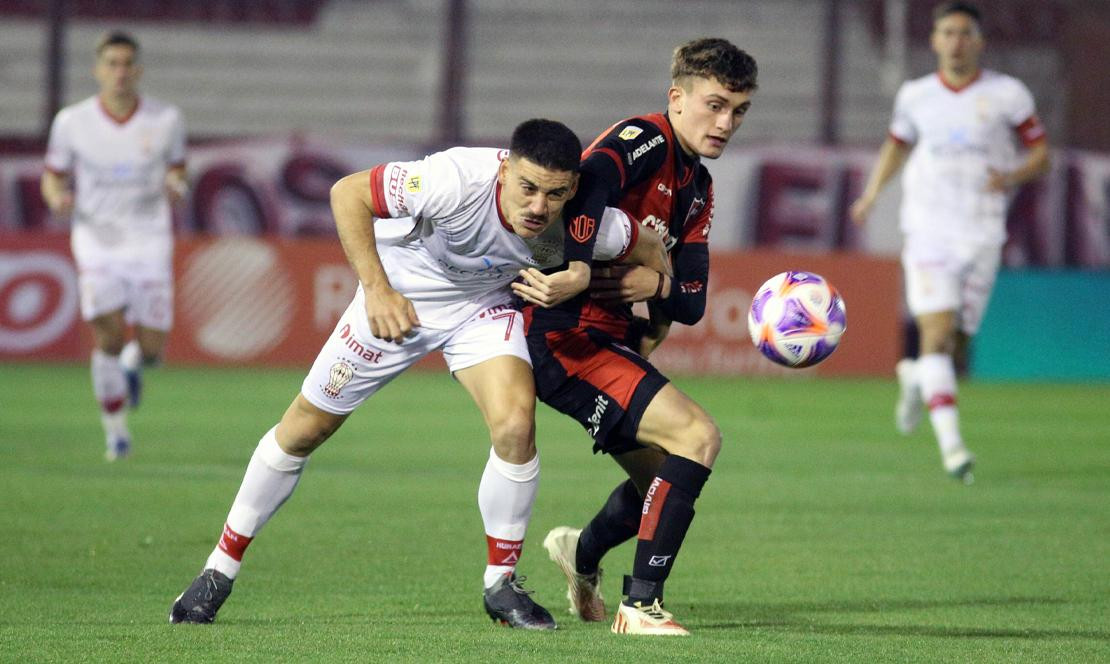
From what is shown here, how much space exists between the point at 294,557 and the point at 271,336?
1155 cm

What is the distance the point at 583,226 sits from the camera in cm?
531

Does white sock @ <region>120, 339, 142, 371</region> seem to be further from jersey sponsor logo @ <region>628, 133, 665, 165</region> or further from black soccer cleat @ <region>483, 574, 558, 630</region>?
jersey sponsor logo @ <region>628, 133, 665, 165</region>

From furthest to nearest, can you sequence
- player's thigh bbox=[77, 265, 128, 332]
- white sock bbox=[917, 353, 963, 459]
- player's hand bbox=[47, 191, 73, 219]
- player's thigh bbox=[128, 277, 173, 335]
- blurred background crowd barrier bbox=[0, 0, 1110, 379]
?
1. blurred background crowd barrier bbox=[0, 0, 1110, 379]
2. player's thigh bbox=[128, 277, 173, 335]
3. player's thigh bbox=[77, 265, 128, 332]
4. player's hand bbox=[47, 191, 73, 219]
5. white sock bbox=[917, 353, 963, 459]

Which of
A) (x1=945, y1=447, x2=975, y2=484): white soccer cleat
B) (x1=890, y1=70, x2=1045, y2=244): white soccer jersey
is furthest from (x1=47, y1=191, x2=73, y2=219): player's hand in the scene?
(x1=945, y1=447, x2=975, y2=484): white soccer cleat

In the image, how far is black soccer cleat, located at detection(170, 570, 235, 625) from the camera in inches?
214

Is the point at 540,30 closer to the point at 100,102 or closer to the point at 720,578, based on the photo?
the point at 100,102

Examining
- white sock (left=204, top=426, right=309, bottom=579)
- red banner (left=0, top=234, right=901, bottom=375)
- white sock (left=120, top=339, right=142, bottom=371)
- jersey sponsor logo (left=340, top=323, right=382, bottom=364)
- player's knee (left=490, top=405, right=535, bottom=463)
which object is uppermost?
jersey sponsor logo (left=340, top=323, right=382, bottom=364)

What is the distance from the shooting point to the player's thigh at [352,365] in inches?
219

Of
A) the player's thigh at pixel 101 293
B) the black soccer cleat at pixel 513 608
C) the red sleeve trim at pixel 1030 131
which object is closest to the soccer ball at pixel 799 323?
the black soccer cleat at pixel 513 608

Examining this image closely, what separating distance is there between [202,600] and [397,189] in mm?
1415

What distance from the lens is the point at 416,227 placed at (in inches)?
221

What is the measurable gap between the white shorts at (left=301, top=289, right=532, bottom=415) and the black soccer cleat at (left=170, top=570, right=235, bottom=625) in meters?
0.64

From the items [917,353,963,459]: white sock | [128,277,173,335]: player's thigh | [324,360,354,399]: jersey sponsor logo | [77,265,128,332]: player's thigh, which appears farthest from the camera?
[128,277,173,335]: player's thigh

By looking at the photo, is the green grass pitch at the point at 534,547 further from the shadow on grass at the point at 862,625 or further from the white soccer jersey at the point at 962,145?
the white soccer jersey at the point at 962,145
